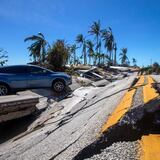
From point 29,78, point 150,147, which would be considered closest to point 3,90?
point 29,78

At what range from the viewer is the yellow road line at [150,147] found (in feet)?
8.71

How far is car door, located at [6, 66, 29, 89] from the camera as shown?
15.1m

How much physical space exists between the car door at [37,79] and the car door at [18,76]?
0.98 ft

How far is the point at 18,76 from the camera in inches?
603

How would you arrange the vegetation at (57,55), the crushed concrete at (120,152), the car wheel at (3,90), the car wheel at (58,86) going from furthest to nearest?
the vegetation at (57,55)
the car wheel at (58,86)
the car wheel at (3,90)
the crushed concrete at (120,152)

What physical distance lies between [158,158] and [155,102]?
1.95 metres

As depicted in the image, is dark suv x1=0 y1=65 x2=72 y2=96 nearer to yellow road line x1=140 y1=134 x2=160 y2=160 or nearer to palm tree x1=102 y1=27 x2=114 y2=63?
yellow road line x1=140 y1=134 x2=160 y2=160

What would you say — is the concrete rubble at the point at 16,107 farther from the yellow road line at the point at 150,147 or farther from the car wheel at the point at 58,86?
the yellow road line at the point at 150,147

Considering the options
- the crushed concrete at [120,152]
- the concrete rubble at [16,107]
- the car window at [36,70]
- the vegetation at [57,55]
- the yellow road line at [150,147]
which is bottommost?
the concrete rubble at [16,107]

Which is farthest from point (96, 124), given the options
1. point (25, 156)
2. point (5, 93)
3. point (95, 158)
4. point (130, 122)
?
point (5, 93)

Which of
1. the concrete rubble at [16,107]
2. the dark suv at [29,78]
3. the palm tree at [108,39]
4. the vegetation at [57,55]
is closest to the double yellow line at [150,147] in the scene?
the concrete rubble at [16,107]

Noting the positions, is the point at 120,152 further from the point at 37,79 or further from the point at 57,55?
the point at 57,55

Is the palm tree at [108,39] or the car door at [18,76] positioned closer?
the car door at [18,76]

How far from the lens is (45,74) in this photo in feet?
52.4
